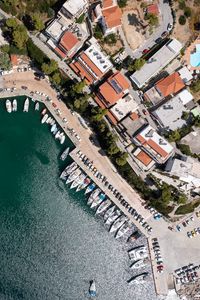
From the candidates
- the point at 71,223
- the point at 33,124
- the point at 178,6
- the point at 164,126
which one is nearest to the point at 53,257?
the point at 71,223

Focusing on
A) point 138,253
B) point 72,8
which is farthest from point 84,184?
point 72,8

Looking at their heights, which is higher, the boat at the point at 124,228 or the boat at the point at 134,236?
the boat at the point at 124,228

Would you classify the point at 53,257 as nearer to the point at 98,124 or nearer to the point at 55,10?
the point at 98,124

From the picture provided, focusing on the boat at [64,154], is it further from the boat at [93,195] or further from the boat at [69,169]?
the boat at [93,195]

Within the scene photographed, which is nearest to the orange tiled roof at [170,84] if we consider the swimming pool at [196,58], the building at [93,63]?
the swimming pool at [196,58]

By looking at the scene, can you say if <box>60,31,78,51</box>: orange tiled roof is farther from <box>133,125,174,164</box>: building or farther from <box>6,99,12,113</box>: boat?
<box>133,125,174,164</box>: building

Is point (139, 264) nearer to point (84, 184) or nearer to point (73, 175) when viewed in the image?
point (84, 184)
